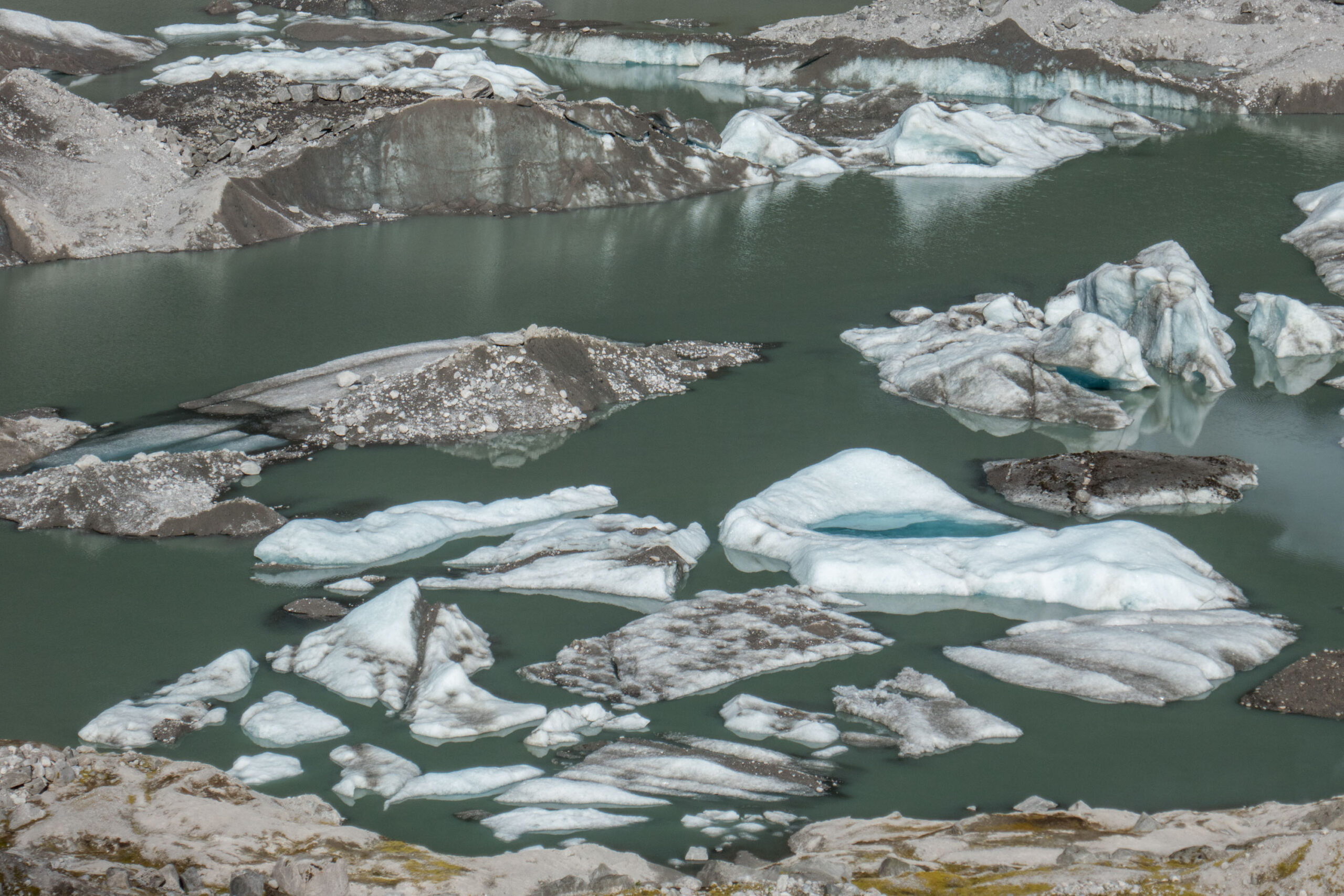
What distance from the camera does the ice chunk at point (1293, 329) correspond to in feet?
69.5

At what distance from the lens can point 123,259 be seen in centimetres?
2506

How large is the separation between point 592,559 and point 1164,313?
11.3 metres

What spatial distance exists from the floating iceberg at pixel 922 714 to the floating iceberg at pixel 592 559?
8.64 ft

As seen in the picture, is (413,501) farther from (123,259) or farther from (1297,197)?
(1297,197)

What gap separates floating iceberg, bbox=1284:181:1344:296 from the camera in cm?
2456

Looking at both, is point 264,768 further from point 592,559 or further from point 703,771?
point 592,559

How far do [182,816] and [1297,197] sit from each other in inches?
1082

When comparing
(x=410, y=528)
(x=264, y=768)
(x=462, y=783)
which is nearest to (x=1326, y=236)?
(x=410, y=528)

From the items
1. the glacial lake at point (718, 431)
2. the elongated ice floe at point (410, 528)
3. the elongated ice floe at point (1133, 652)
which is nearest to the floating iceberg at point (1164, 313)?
the glacial lake at point (718, 431)

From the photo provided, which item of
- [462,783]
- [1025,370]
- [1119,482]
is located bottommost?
[462,783]

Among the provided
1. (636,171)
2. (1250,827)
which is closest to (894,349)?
(636,171)

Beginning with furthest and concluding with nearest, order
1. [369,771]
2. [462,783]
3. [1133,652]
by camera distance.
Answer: [1133,652]
[369,771]
[462,783]

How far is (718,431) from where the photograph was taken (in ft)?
59.8

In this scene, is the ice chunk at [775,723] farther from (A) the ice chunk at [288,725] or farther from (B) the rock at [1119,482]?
(B) the rock at [1119,482]
